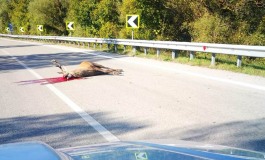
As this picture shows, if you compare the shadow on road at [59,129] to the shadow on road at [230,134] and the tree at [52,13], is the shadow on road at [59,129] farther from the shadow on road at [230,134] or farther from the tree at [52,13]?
the tree at [52,13]

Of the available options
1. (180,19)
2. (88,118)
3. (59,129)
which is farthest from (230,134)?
(180,19)

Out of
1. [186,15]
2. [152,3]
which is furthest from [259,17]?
[152,3]

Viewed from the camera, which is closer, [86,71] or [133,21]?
[86,71]

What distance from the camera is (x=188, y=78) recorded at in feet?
31.8

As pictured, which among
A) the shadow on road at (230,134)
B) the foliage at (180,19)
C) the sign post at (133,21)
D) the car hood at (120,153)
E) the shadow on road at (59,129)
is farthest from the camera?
the sign post at (133,21)

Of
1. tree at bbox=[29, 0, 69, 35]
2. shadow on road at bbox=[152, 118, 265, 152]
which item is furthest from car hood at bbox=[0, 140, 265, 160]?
tree at bbox=[29, 0, 69, 35]

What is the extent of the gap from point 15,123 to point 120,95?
2.66 meters

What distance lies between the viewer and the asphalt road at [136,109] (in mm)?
4781

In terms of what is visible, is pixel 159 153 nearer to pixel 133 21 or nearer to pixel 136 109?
pixel 136 109

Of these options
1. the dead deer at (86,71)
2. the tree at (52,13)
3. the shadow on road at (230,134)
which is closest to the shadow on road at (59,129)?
the shadow on road at (230,134)

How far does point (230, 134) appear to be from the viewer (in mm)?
4711


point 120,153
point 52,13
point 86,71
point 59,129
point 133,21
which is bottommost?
point 59,129

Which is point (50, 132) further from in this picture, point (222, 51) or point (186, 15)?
point (186, 15)

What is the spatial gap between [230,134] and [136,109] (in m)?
2.06
